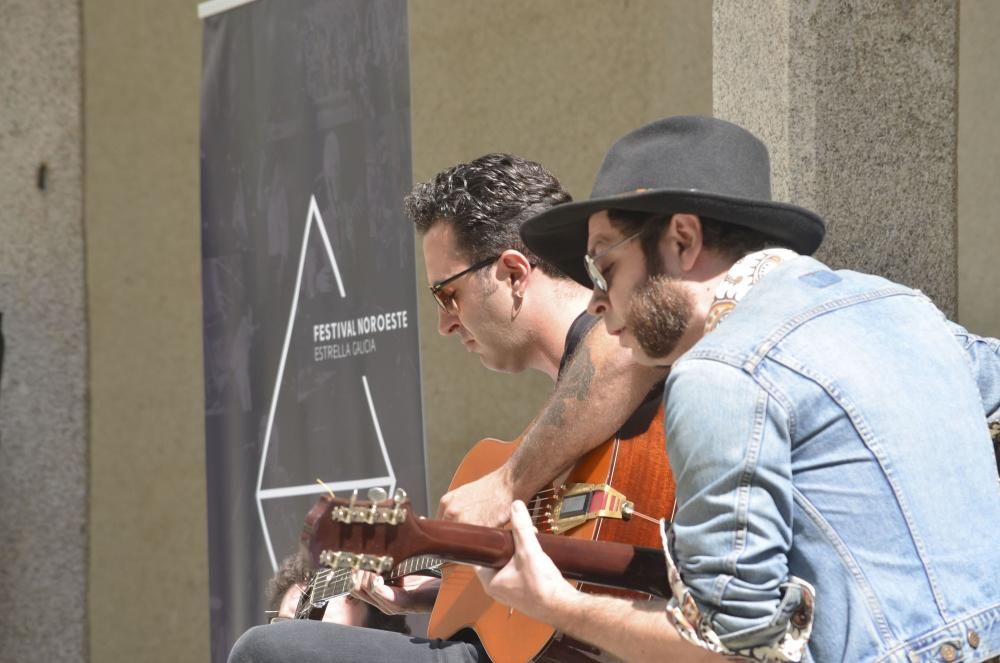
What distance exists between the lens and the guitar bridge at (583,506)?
2.63 meters

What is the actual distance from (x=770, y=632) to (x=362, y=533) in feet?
2.27

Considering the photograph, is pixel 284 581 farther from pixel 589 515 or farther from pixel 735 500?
pixel 735 500

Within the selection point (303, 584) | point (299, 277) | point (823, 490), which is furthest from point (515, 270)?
point (299, 277)

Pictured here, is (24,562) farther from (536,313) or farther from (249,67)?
(536,313)

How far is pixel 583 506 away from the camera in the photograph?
106 inches

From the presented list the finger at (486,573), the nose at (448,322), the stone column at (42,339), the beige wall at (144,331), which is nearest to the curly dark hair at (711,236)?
the finger at (486,573)

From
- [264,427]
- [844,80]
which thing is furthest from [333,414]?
[844,80]

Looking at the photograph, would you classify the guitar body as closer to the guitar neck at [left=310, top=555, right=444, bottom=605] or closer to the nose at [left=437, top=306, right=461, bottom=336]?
the guitar neck at [left=310, top=555, right=444, bottom=605]

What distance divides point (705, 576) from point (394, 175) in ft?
10.6

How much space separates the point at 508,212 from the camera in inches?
131

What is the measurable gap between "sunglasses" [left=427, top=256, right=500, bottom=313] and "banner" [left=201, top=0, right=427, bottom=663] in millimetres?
1366

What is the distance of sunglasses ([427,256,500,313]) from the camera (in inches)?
130

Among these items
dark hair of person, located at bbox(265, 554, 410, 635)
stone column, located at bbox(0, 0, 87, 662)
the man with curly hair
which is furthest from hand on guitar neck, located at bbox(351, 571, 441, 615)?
stone column, located at bbox(0, 0, 87, 662)

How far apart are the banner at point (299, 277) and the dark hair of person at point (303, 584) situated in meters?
1.13
